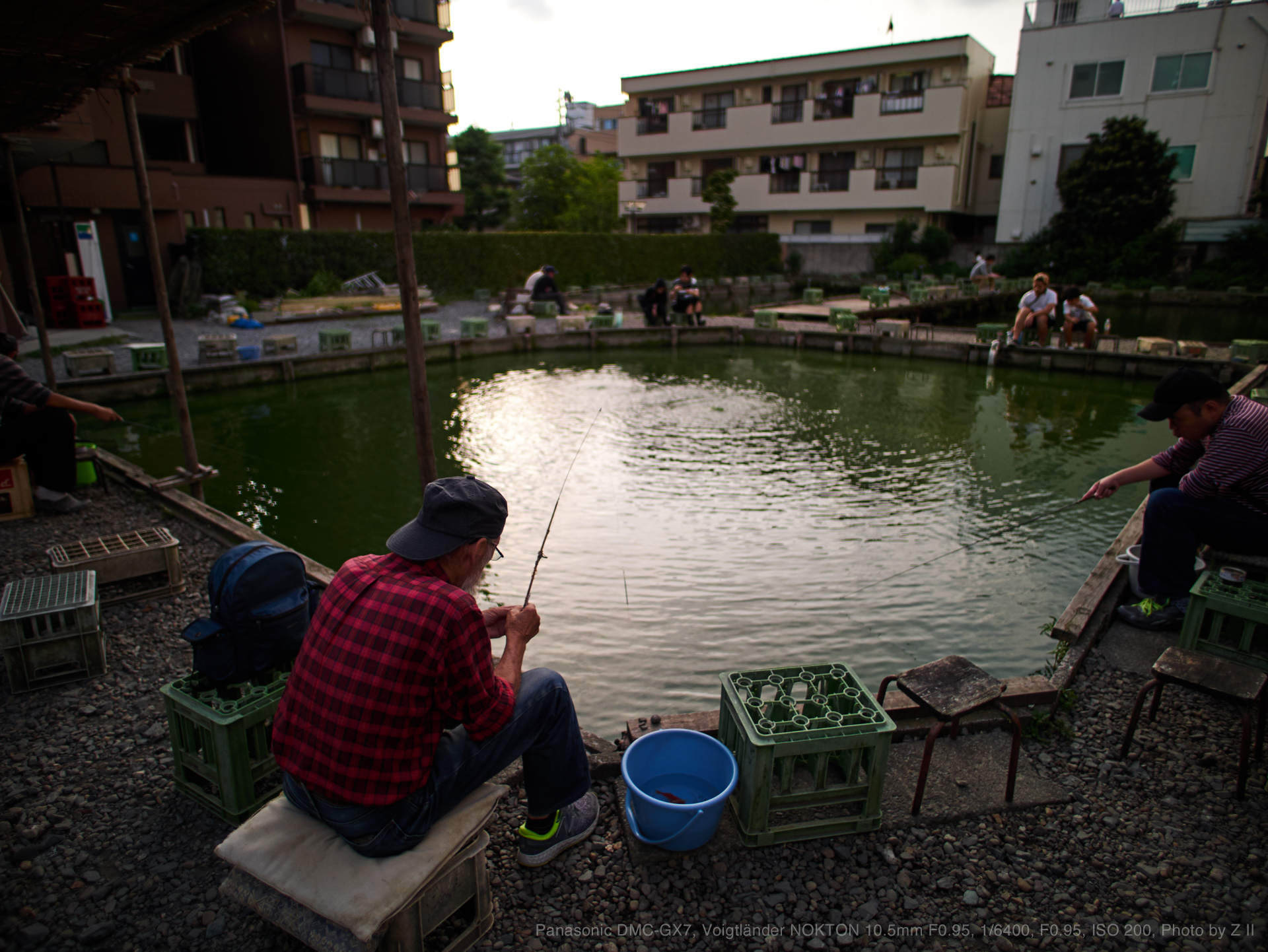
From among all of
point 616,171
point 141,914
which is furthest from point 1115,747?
point 616,171

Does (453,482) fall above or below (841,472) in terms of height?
above

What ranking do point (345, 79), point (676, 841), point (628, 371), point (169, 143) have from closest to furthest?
1. point (676, 841)
2. point (628, 371)
3. point (169, 143)
4. point (345, 79)

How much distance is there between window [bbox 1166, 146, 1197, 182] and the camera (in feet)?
74.7

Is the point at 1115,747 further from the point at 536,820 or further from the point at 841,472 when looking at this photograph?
the point at 841,472

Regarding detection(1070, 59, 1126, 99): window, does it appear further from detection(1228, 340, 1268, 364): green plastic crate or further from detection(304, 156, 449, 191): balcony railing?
detection(304, 156, 449, 191): balcony railing

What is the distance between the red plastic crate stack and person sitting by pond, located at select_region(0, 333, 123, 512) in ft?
35.7

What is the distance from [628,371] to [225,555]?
10.8 metres

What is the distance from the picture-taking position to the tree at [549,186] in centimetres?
3716

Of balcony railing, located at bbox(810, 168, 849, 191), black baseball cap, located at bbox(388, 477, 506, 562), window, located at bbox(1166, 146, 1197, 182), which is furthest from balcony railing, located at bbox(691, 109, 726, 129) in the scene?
black baseball cap, located at bbox(388, 477, 506, 562)

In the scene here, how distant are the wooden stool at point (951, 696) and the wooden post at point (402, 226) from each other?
109 inches

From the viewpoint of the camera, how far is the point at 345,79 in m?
22.3

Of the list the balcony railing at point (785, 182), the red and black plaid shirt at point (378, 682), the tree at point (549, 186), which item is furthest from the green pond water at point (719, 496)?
the tree at point (549, 186)

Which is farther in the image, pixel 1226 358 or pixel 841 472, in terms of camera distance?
pixel 1226 358

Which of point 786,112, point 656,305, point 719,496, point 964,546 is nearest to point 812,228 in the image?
point 786,112
